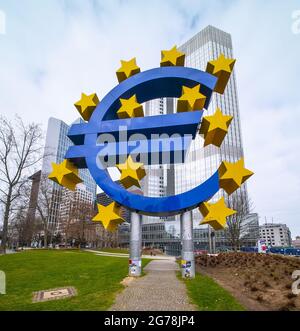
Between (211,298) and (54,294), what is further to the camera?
(54,294)

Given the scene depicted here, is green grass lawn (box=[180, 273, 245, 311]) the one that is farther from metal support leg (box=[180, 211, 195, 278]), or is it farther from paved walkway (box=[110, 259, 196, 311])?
metal support leg (box=[180, 211, 195, 278])

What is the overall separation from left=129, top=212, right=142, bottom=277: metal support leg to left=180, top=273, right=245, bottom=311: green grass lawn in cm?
309

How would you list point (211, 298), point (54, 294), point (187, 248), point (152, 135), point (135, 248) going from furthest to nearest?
point (152, 135) → point (135, 248) → point (187, 248) → point (54, 294) → point (211, 298)

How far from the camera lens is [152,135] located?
12.5 metres

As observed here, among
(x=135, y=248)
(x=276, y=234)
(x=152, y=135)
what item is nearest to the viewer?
(x=135, y=248)

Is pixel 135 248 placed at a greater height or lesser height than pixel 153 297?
greater

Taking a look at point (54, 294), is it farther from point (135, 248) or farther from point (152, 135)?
point (152, 135)

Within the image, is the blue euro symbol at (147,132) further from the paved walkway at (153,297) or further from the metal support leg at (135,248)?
the paved walkway at (153,297)

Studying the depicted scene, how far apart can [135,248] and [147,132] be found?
600 cm

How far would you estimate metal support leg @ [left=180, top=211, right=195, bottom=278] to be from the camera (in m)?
11.0

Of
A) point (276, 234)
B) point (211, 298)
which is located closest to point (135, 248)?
point (211, 298)

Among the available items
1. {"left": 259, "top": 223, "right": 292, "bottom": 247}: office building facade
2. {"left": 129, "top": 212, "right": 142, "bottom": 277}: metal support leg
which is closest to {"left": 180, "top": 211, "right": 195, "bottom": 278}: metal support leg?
{"left": 129, "top": 212, "right": 142, "bottom": 277}: metal support leg

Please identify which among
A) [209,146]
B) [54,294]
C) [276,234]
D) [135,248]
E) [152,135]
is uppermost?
[209,146]

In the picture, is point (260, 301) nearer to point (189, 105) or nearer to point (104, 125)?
point (189, 105)
